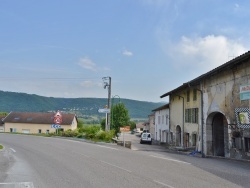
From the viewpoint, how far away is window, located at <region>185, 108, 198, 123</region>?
2659 cm

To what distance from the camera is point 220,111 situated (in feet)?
68.3

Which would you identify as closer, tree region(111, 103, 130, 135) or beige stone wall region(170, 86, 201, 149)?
beige stone wall region(170, 86, 201, 149)

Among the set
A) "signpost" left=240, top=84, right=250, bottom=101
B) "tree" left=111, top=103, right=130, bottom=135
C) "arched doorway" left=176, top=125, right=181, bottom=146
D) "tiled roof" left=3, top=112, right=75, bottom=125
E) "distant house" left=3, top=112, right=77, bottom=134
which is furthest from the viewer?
"tiled roof" left=3, top=112, right=75, bottom=125

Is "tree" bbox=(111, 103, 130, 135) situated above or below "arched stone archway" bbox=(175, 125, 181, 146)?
above

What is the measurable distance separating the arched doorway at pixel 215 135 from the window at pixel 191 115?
3.05 m

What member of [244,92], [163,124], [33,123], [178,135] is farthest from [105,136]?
[33,123]

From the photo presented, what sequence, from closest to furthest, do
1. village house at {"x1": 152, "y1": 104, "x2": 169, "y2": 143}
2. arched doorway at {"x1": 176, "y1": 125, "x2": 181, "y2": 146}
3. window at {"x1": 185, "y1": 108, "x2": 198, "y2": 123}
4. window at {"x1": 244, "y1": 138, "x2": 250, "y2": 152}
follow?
1. window at {"x1": 244, "y1": 138, "x2": 250, "y2": 152}
2. window at {"x1": 185, "y1": 108, "x2": 198, "y2": 123}
3. arched doorway at {"x1": 176, "y1": 125, "x2": 181, "y2": 146}
4. village house at {"x1": 152, "y1": 104, "x2": 169, "y2": 143}

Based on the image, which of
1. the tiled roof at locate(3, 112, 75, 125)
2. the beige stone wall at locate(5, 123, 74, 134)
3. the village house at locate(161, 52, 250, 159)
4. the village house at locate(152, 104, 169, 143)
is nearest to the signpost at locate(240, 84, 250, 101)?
the village house at locate(161, 52, 250, 159)

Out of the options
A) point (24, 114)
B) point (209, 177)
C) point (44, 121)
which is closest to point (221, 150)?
point (209, 177)

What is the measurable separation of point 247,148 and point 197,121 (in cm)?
820

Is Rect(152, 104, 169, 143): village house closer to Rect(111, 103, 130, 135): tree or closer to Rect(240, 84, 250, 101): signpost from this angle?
Rect(240, 84, 250, 101): signpost

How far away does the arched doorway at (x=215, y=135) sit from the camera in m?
23.0

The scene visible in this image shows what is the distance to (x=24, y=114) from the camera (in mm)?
89438

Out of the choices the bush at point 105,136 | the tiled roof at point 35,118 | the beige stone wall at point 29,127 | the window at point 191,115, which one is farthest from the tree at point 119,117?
the window at point 191,115
